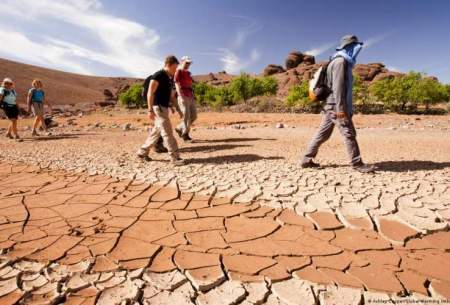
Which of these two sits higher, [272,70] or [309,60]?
[309,60]

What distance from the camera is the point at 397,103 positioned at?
33625 mm

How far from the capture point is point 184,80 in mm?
5891

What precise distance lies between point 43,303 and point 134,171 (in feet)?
8.50

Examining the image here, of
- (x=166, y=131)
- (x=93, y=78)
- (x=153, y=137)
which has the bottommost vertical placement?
(x=153, y=137)

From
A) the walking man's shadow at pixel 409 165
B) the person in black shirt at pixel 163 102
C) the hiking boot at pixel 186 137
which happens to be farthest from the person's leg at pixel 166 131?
the walking man's shadow at pixel 409 165

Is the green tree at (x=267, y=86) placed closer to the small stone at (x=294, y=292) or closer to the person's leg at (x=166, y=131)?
the person's leg at (x=166, y=131)

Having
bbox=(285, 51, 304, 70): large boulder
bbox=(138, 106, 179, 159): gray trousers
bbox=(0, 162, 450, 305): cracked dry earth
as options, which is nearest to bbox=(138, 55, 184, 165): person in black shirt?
bbox=(138, 106, 179, 159): gray trousers

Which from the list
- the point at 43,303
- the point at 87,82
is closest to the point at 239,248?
the point at 43,303

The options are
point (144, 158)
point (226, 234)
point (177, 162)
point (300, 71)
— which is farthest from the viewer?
point (300, 71)

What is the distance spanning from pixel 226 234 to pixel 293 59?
9814 centimetres

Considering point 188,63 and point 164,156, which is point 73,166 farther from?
point 188,63

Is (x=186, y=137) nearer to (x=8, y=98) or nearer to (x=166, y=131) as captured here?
(x=166, y=131)

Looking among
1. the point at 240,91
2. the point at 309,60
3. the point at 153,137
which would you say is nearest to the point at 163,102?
the point at 153,137

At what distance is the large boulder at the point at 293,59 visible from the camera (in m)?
93.4
